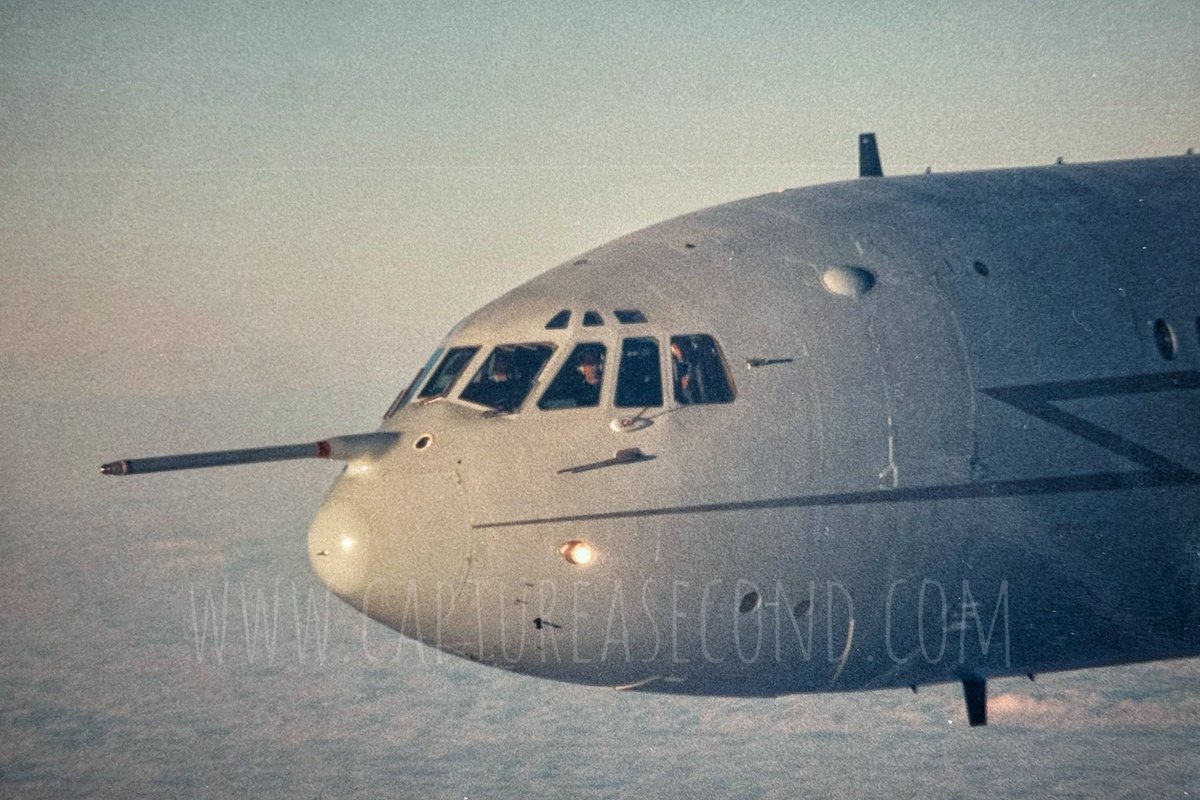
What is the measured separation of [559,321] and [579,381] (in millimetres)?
786

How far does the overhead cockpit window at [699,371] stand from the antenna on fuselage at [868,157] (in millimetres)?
5450

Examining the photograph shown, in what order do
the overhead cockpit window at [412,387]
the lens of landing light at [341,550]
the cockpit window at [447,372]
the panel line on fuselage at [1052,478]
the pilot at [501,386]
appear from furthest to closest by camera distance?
the overhead cockpit window at [412,387] < the cockpit window at [447,372] < the pilot at [501,386] < the lens of landing light at [341,550] < the panel line on fuselage at [1052,478]

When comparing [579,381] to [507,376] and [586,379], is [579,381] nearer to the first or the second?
[586,379]

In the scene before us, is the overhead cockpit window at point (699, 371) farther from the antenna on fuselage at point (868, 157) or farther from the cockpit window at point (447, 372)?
the antenna on fuselage at point (868, 157)

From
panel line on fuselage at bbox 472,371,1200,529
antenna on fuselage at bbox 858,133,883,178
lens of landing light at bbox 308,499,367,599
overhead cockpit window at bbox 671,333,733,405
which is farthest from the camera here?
antenna on fuselage at bbox 858,133,883,178

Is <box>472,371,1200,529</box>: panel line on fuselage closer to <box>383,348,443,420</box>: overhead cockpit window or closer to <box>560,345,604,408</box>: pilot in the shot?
<box>560,345,604,408</box>: pilot

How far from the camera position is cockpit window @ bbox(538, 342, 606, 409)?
10.1 meters

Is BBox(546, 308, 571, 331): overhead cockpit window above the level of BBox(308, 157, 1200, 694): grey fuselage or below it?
above

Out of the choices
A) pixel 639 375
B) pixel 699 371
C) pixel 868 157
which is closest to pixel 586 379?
pixel 639 375

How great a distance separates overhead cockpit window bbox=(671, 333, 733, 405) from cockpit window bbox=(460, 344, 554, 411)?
4.49ft

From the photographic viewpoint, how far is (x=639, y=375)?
33.3 feet

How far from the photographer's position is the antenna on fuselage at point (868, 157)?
46.6 feet

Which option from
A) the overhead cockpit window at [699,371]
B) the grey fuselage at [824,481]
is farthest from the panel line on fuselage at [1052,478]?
the overhead cockpit window at [699,371]

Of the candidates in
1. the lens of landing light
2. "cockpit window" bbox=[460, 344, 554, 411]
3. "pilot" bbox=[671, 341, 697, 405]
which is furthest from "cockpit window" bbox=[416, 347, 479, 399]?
"pilot" bbox=[671, 341, 697, 405]
